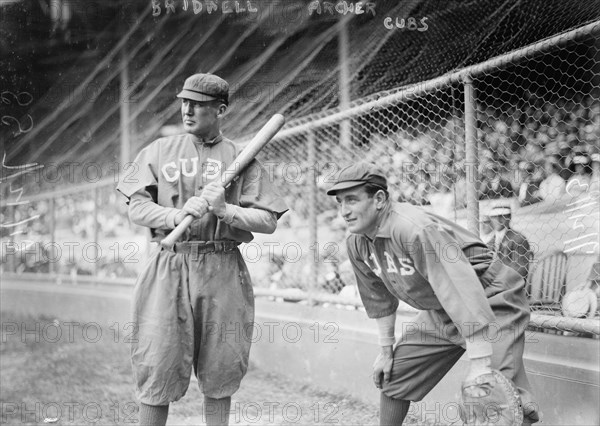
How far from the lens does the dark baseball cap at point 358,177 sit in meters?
2.67

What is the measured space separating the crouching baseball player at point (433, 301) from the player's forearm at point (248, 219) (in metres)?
0.31

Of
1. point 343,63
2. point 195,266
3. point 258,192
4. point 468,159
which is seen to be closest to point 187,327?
point 195,266

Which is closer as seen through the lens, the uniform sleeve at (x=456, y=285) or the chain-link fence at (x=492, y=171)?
the uniform sleeve at (x=456, y=285)

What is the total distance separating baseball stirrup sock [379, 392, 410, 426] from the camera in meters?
2.97

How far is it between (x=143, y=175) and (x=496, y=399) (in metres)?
1.65

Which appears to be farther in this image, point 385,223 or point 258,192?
point 258,192

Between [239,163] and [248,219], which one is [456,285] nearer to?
[248,219]

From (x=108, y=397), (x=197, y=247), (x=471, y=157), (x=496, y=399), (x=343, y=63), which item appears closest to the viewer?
(x=496, y=399)

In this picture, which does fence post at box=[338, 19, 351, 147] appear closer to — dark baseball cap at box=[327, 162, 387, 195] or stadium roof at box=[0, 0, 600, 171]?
stadium roof at box=[0, 0, 600, 171]

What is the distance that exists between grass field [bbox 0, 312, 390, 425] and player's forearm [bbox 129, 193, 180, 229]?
1.67m

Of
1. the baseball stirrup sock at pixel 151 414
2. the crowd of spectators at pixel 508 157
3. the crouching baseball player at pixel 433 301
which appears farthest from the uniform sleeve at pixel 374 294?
the crowd of spectators at pixel 508 157

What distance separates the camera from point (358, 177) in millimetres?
2668

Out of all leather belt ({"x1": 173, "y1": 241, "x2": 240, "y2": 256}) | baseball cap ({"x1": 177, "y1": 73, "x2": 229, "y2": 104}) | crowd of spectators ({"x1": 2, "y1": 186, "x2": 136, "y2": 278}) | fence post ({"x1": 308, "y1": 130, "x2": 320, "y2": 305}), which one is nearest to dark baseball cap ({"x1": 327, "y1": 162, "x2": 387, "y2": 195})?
leather belt ({"x1": 173, "y1": 241, "x2": 240, "y2": 256})

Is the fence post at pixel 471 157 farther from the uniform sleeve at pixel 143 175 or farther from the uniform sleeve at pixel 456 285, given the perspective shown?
the uniform sleeve at pixel 143 175
